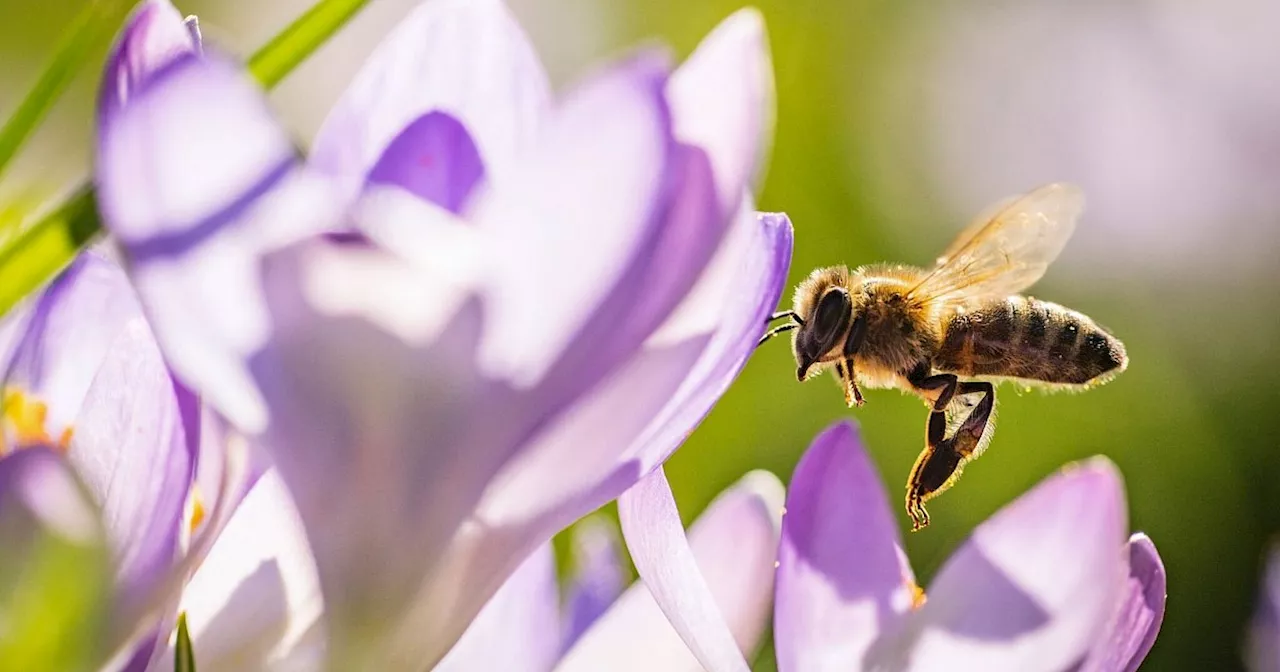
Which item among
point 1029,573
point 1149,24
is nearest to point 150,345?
point 1029,573

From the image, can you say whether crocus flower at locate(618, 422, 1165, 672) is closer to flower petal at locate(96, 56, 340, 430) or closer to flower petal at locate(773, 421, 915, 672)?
flower petal at locate(773, 421, 915, 672)

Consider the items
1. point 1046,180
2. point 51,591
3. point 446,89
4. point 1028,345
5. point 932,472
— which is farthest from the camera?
point 1046,180

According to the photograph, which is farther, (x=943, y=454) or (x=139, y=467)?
(x=943, y=454)

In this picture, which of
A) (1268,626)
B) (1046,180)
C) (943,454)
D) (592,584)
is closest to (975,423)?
(943,454)

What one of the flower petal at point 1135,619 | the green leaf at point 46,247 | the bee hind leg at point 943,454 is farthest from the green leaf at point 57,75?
the bee hind leg at point 943,454

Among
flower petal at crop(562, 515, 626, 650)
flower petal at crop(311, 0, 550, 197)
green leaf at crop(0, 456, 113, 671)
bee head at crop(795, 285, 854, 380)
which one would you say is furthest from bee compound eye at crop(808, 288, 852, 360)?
green leaf at crop(0, 456, 113, 671)

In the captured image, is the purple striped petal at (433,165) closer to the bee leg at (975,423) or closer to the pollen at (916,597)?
the pollen at (916,597)

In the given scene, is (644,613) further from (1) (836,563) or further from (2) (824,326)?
(2) (824,326)
